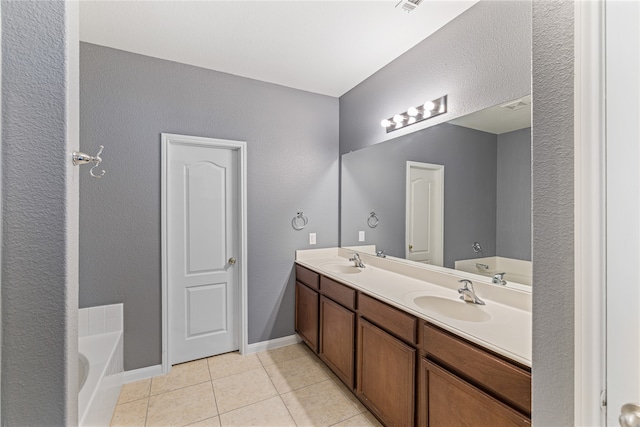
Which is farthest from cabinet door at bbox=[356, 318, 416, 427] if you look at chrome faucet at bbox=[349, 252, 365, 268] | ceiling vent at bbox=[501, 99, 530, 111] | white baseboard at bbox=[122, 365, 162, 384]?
white baseboard at bbox=[122, 365, 162, 384]

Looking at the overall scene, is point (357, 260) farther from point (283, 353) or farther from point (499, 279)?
point (499, 279)

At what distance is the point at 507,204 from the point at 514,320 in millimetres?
660

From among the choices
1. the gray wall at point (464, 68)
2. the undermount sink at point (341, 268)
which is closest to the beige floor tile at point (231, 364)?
the undermount sink at point (341, 268)

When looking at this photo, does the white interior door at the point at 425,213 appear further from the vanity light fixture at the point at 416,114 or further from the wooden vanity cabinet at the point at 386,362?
the wooden vanity cabinet at the point at 386,362

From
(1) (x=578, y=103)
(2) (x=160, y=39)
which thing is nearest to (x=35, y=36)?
(1) (x=578, y=103)

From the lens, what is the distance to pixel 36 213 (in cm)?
73

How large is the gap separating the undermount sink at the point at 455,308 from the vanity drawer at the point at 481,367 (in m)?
0.30

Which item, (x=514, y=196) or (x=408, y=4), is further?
(x=408, y=4)

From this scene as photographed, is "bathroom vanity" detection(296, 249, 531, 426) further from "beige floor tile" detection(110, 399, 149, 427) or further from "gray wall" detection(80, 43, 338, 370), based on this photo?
"beige floor tile" detection(110, 399, 149, 427)

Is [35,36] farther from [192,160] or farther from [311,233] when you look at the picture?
[311,233]

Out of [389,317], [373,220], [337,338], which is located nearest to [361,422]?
[337,338]

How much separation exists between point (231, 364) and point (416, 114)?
104 inches

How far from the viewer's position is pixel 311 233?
3023 mm

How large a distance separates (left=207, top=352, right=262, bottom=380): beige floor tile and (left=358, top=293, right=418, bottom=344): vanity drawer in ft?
4.14
